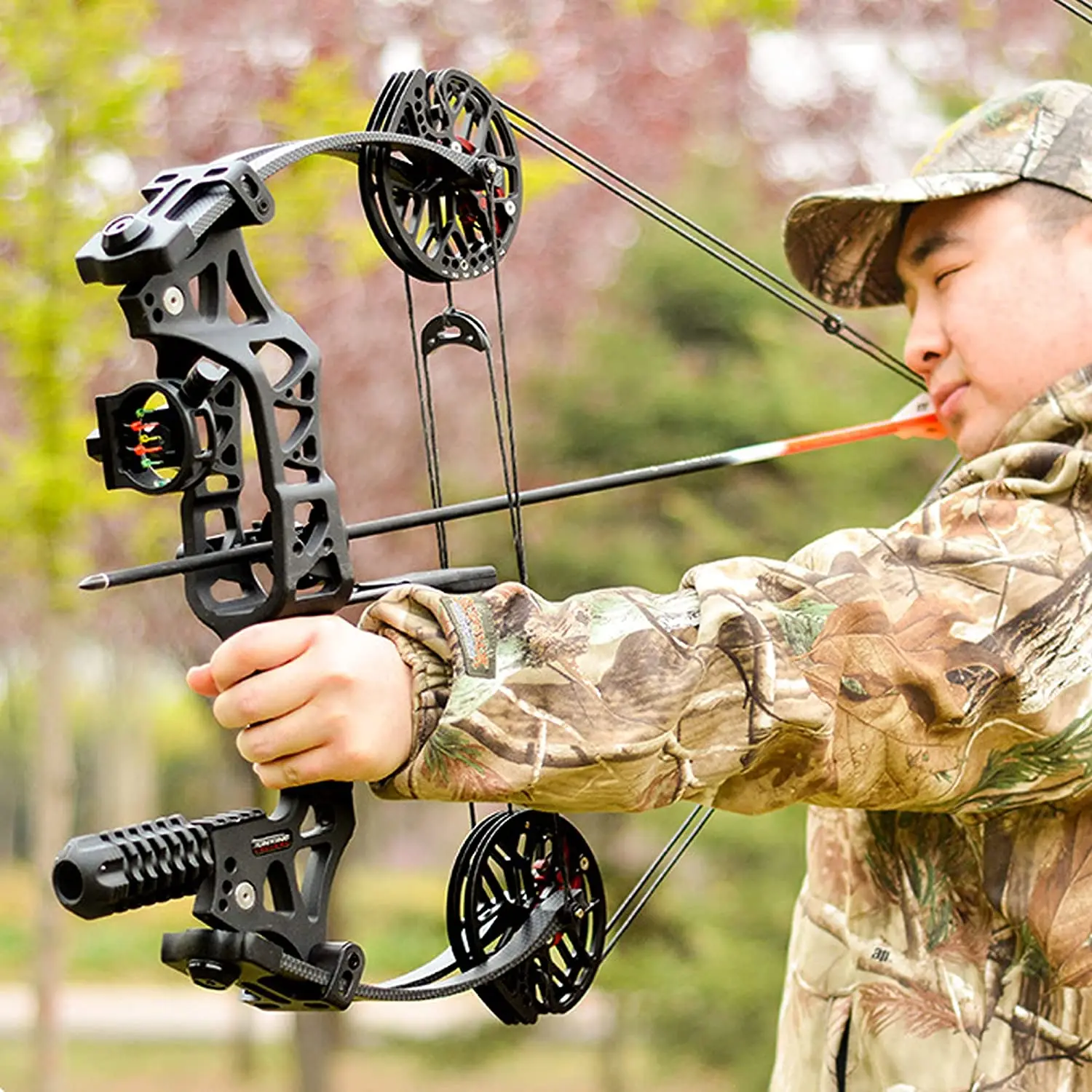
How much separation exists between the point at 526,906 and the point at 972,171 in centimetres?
83

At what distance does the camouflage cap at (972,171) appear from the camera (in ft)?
5.46

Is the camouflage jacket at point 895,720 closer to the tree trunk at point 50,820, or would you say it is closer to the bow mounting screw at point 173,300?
the bow mounting screw at point 173,300

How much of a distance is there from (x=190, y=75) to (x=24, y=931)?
23.9 ft

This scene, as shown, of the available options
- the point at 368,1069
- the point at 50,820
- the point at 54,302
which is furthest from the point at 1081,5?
the point at 368,1069

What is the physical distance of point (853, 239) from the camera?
6.24ft

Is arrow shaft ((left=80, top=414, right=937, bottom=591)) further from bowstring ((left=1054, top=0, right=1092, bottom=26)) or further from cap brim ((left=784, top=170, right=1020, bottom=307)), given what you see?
bowstring ((left=1054, top=0, right=1092, bottom=26))

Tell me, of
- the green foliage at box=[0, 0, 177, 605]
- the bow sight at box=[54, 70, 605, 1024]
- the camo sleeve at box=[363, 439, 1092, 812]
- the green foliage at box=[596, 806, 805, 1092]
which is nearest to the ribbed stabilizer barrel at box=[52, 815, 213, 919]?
the bow sight at box=[54, 70, 605, 1024]

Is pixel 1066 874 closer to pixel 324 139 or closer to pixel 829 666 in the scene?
pixel 829 666

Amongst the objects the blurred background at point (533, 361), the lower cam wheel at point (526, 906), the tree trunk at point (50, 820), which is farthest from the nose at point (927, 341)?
the tree trunk at point (50, 820)

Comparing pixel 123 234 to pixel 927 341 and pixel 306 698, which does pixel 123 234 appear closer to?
pixel 306 698

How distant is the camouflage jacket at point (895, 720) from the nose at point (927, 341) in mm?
115

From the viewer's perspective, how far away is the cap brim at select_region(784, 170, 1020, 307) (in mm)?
1714

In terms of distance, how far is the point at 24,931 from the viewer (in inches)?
431

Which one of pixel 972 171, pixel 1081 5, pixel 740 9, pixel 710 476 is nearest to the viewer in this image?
pixel 972 171
